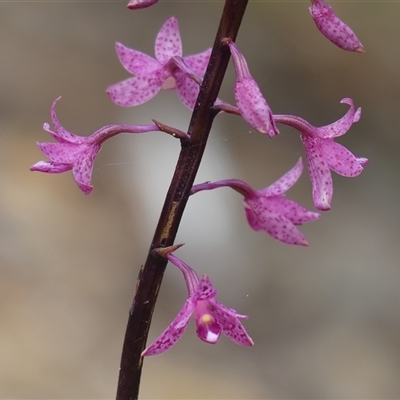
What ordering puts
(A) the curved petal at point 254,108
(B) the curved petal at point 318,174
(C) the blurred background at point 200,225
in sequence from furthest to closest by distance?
(C) the blurred background at point 200,225 < (B) the curved petal at point 318,174 < (A) the curved petal at point 254,108

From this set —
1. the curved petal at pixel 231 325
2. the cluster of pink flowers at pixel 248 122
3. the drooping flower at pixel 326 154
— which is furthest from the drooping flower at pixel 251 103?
the curved petal at pixel 231 325

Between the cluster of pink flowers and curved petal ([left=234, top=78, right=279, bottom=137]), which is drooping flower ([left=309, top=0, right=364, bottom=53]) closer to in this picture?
the cluster of pink flowers

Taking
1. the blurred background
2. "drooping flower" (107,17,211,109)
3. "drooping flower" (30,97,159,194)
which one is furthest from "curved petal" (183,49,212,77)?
the blurred background

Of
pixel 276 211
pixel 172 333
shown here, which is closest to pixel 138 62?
pixel 276 211

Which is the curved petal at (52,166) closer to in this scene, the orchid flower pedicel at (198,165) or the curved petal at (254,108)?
the orchid flower pedicel at (198,165)

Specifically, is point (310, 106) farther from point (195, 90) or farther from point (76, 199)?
point (195, 90)

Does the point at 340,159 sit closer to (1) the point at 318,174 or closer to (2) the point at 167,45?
(1) the point at 318,174

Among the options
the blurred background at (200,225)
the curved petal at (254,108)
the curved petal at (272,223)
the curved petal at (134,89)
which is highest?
the curved petal at (254,108)
